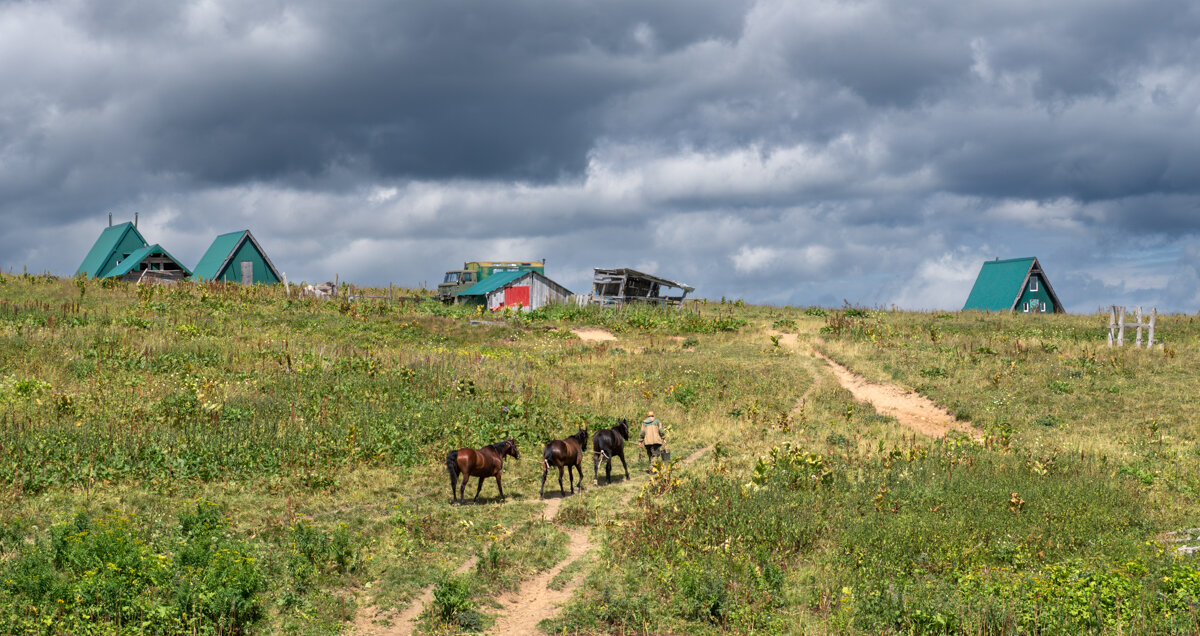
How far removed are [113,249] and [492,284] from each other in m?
32.9

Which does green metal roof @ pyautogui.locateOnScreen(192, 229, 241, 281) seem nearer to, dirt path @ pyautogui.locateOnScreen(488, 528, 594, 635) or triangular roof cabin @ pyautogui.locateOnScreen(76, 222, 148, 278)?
triangular roof cabin @ pyautogui.locateOnScreen(76, 222, 148, 278)

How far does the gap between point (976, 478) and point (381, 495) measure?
12259 mm

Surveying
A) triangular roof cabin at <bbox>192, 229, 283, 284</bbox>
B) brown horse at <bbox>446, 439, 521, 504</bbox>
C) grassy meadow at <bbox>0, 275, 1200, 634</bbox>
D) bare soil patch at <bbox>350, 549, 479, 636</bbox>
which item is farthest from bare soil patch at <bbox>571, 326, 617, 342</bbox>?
bare soil patch at <bbox>350, 549, 479, 636</bbox>

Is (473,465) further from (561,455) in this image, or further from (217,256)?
→ (217,256)

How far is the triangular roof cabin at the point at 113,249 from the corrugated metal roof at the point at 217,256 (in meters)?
5.68

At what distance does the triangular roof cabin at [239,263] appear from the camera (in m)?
59.7

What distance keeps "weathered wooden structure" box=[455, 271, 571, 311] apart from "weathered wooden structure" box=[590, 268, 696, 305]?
11.2 ft

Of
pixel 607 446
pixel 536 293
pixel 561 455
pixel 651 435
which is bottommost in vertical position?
pixel 561 455

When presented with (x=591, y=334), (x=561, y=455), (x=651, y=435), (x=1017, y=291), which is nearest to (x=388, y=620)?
(x=561, y=455)

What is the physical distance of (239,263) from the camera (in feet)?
198

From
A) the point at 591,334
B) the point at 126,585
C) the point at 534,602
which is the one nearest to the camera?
the point at 126,585

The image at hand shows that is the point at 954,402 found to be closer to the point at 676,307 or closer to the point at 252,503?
the point at 252,503

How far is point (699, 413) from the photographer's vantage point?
1070 inches

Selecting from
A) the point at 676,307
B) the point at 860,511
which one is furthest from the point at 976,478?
the point at 676,307
